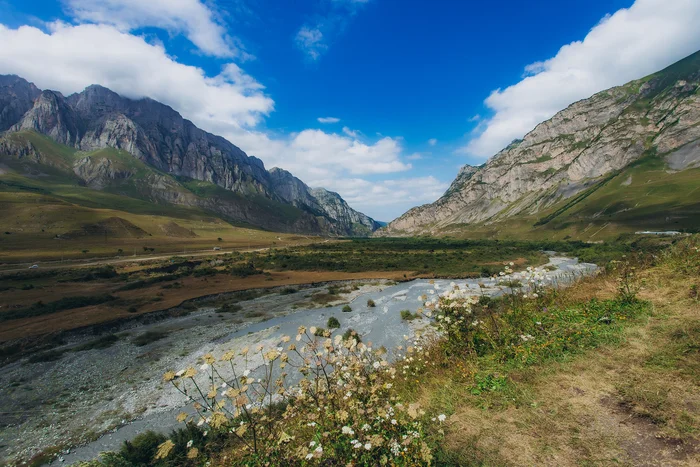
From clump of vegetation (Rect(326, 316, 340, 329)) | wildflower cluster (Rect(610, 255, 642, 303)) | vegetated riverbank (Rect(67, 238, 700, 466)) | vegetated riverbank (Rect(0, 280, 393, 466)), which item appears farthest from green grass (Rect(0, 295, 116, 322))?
wildflower cluster (Rect(610, 255, 642, 303))

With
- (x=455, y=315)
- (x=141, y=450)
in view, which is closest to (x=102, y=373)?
(x=141, y=450)

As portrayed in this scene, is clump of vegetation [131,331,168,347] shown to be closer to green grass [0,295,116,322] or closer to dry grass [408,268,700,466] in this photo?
green grass [0,295,116,322]

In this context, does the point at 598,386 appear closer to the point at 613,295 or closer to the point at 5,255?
the point at 613,295

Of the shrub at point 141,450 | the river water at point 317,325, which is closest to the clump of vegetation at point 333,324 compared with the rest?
the river water at point 317,325

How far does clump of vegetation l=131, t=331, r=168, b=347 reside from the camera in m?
24.3

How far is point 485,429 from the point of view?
A: 4773mm

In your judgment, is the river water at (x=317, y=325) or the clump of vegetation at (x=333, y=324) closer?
the river water at (x=317, y=325)

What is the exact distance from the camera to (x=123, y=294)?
1523 inches

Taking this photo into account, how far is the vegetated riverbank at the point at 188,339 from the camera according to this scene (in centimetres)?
1514

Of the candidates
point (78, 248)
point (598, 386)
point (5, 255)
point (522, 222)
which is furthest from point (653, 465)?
point (522, 222)

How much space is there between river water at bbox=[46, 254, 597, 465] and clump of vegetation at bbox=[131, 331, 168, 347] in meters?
5.11

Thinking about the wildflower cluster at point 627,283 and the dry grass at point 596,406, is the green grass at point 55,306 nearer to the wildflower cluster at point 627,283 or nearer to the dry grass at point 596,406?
the dry grass at point 596,406

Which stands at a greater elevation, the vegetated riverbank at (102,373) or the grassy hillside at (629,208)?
the grassy hillside at (629,208)

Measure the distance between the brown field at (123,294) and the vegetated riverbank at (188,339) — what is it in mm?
4792
